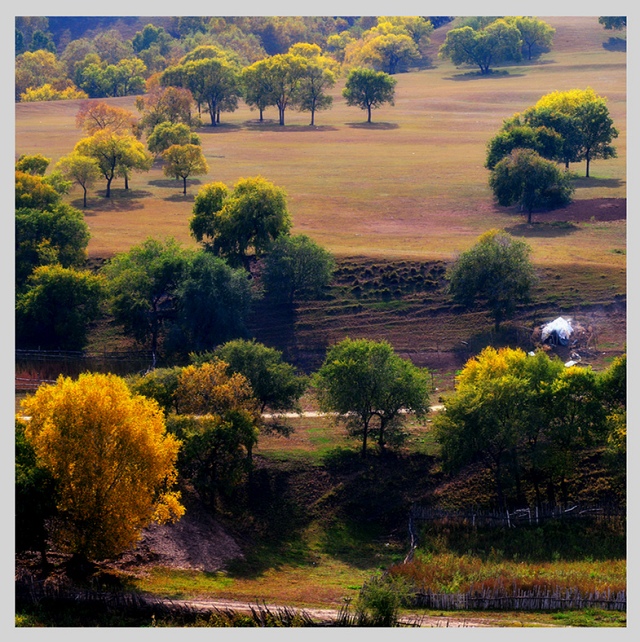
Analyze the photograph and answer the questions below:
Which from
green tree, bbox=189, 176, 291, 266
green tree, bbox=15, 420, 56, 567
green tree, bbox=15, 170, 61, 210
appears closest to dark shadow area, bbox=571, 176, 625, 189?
green tree, bbox=189, 176, 291, 266

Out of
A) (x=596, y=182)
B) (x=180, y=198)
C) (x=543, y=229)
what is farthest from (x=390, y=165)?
(x=543, y=229)

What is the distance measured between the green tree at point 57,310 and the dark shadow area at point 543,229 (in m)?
37.7

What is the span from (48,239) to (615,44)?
448 feet

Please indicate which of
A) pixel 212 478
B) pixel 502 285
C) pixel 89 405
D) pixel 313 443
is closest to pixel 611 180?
pixel 502 285

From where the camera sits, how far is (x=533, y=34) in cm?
18988

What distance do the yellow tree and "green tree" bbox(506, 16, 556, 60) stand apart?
158 meters

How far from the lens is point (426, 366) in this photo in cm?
7225

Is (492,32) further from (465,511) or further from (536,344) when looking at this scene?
(465,511)

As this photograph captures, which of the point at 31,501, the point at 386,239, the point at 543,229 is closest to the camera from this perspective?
the point at 31,501

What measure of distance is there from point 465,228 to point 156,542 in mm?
53497

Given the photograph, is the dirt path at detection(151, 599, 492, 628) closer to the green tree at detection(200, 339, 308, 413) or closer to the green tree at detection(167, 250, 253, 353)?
the green tree at detection(200, 339, 308, 413)

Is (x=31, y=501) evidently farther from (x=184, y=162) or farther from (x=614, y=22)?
(x=614, y=22)

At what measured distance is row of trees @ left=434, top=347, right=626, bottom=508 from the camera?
54.4 metres

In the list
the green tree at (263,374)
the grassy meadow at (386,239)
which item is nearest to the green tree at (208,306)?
the grassy meadow at (386,239)
